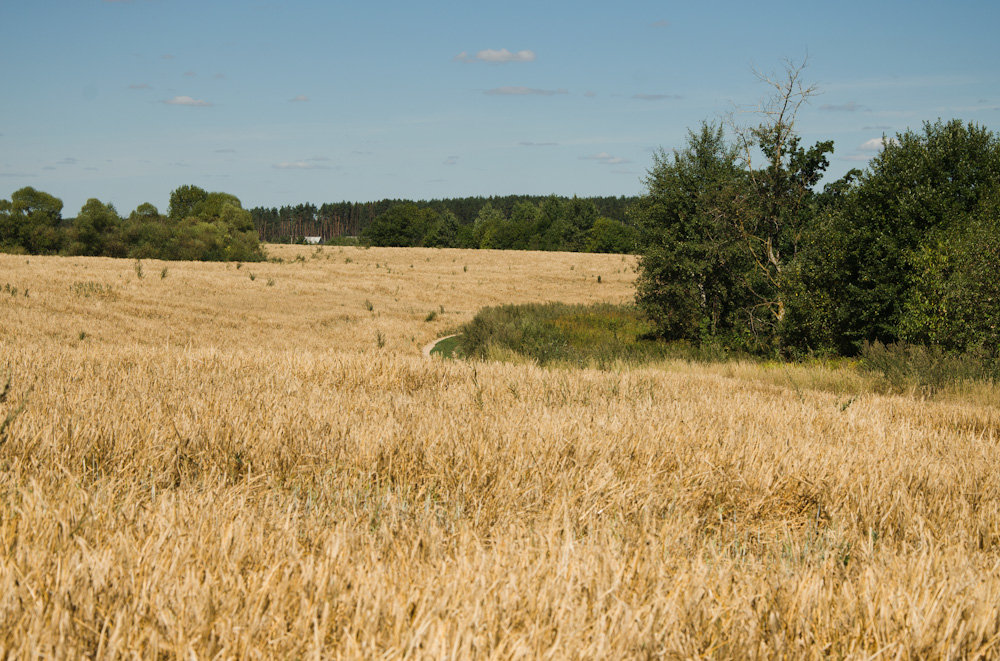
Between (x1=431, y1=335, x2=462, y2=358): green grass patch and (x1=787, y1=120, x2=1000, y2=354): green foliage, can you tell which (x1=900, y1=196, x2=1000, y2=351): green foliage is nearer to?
(x1=787, y1=120, x2=1000, y2=354): green foliage

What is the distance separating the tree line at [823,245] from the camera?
24.9 meters

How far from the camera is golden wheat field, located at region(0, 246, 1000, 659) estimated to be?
1850mm

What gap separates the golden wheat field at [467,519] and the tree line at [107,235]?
63.8m

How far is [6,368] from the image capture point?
225 inches

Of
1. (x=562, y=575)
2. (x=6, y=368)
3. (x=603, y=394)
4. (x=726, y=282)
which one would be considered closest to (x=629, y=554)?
(x=562, y=575)

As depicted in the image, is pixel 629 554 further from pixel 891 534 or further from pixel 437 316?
pixel 437 316

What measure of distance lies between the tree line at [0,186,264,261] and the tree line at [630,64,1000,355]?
152 ft

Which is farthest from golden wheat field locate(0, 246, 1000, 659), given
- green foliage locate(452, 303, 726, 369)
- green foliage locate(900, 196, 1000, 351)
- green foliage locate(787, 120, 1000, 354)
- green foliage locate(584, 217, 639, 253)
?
green foliage locate(584, 217, 639, 253)

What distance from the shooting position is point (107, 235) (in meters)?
71.5

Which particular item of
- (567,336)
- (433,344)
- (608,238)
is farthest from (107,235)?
(608,238)

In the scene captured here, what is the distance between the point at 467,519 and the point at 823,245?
29.2 meters

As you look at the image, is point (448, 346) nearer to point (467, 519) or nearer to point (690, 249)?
point (690, 249)

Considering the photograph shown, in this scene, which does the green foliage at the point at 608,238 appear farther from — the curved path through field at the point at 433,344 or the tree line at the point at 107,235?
the curved path through field at the point at 433,344

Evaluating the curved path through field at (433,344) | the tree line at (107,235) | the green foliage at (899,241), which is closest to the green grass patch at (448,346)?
the curved path through field at (433,344)
